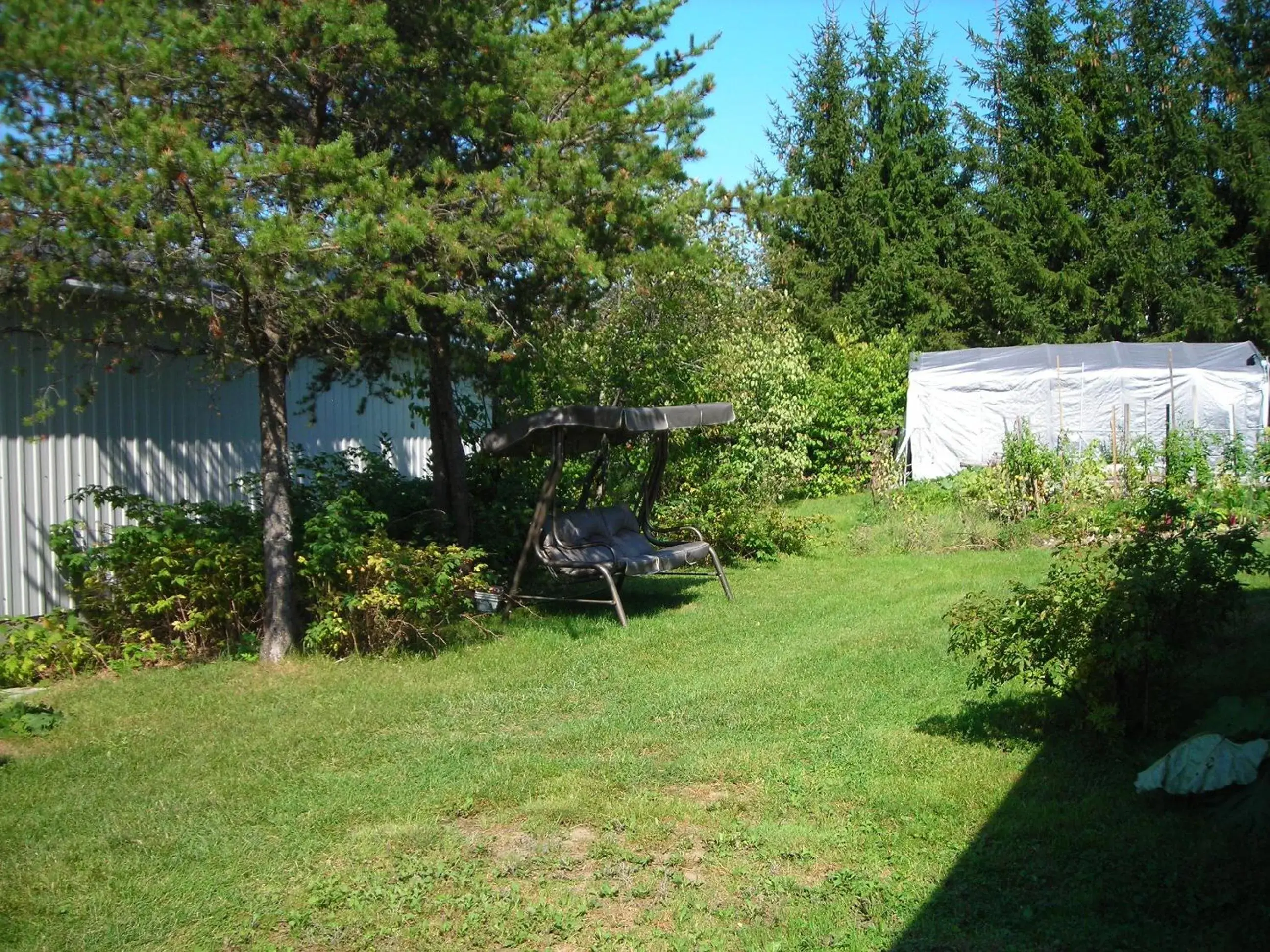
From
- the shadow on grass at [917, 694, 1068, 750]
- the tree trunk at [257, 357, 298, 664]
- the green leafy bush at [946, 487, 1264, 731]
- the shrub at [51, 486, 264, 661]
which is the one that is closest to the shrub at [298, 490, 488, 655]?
the tree trunk at [257, 357, 298, 664]

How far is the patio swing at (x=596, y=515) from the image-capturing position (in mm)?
9562

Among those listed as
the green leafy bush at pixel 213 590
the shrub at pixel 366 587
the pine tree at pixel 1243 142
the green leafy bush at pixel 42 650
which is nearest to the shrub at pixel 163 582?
the green leafy bush at pixel 213 590

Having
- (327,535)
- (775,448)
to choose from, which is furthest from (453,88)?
(775,448)

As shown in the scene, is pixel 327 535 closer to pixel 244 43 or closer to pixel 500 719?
pixel 500 719

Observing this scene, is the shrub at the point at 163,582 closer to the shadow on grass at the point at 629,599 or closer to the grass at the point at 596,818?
the grass at the point at 596,818

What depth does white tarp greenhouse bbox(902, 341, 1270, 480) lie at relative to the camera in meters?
19.1

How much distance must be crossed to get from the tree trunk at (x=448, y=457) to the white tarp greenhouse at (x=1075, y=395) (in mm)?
11021

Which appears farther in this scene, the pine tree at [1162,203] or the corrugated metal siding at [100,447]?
the pine tree at [1162,203]

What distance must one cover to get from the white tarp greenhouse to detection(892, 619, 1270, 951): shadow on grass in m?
14.2

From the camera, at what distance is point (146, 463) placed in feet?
31.9

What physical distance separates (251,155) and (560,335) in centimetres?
503

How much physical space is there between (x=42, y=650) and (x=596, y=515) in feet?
16.2

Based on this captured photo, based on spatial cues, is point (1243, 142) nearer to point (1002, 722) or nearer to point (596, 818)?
point (1002, 722)

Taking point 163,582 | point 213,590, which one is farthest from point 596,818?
point 163,582
